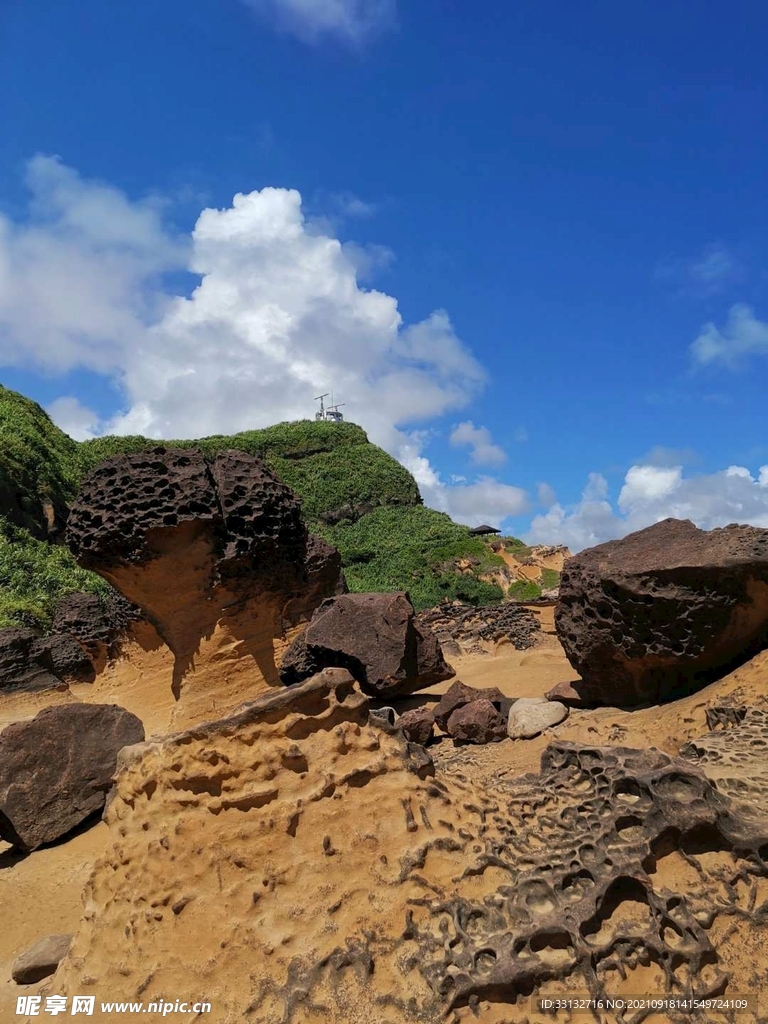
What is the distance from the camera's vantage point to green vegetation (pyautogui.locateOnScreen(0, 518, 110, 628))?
1237 centimetres

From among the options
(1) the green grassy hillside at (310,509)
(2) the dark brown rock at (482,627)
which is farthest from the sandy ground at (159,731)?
(1) the green grassy hillside at (310,509)

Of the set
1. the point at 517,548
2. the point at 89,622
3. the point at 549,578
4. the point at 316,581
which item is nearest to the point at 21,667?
the point at 89,622

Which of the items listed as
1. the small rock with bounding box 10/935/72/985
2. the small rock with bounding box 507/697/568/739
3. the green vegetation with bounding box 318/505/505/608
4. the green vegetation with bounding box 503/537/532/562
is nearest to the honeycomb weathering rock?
the small rock with bounding box 10/935/72/985

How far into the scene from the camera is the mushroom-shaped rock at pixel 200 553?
5.30m

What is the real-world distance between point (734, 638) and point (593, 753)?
2.53m

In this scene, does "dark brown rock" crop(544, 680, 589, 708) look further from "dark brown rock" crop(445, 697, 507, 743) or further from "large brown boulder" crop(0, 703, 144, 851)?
"large brown boulder" crop(0, 703, 144, 851)

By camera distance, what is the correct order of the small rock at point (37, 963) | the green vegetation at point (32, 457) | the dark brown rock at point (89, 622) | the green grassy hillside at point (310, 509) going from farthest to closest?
the green vegetation at point (32, 457) < the green grassy hillside at point (310, 509) < the dark brown rock at point (89, 622) < the small rock at point (37, 963)

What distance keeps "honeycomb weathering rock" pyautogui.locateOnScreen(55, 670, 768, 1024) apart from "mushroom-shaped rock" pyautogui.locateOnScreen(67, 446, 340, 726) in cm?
318

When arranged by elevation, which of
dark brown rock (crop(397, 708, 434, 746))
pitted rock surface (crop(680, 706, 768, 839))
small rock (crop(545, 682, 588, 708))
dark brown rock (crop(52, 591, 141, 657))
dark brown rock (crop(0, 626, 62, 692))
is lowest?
dark brown rock (crop(397, 708, 434, 746))

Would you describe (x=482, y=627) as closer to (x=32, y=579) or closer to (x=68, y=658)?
(x=68, y=658)

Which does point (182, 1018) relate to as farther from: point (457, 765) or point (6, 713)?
point (6, 713)

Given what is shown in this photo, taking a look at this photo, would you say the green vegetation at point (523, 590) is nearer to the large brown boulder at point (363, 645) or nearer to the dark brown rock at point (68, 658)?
the dark brown rock at point (68, 658)

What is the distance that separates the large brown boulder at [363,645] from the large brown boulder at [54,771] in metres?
2.07

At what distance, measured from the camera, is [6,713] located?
8680mm
